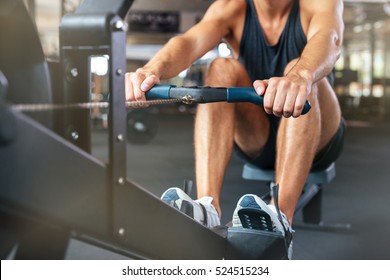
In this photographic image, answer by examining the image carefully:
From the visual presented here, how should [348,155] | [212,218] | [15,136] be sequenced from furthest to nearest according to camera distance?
[348,155]
[212,218]
[15,136]

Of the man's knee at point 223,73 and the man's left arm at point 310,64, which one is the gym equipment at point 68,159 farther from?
the man's knee at point 223,73

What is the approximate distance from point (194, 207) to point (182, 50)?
0.41 meters

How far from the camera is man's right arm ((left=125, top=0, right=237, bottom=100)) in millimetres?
958

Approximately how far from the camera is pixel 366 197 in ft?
7.43

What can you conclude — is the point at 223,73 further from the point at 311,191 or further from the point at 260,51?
the point at 311,191

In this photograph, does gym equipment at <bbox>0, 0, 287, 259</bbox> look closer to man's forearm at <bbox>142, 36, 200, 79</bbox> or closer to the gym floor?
man's forearm at <bbox>142, 36, 200, 79</bbox>

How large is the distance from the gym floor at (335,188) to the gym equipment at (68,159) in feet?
2.41

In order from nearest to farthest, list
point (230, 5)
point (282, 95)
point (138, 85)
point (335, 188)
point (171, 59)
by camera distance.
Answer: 1. point (282, 95)
2. point (138, 85)
3. point (171, 59)
4. point (230, 5)
5. point (335, 188)

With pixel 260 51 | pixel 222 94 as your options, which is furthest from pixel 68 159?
pixel 260 51

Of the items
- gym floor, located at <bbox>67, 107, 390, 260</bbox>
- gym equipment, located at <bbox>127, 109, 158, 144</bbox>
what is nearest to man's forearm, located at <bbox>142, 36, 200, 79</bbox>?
gym floor, located at <bbox>67, 107, 390, 260</bbox>

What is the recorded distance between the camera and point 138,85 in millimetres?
951

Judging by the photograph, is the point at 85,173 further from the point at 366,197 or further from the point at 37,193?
the point at 366,197
